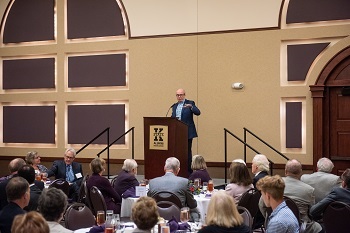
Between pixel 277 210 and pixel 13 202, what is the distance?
6.48 feet

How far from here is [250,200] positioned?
5.32 meters

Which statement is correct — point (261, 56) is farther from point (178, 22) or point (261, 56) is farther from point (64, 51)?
point (64, 51)

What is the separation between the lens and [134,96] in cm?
991

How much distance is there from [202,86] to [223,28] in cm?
114

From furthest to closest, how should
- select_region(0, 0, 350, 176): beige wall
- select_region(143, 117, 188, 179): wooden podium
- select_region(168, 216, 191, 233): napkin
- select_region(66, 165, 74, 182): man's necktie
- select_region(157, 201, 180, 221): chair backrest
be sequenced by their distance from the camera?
1. select_region(0, 0, 350, 176): beige wall
2. select_region(66, 165, 74, 182): man's necktie
3. select_region(143, 117, 188, 179): wooden podium
4. select_region(157, 201, 180, 221): chair backrest
5. select_region(168, 216, 191, 233): napkin

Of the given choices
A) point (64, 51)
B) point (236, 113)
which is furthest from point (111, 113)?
point (236, 113)

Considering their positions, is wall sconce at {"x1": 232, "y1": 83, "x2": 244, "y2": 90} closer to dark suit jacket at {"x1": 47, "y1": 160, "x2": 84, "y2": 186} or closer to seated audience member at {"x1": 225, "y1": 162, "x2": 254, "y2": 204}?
dark suit jacket at {"x1": 47, "y1": 160, "x2": 84, "y2": 186}

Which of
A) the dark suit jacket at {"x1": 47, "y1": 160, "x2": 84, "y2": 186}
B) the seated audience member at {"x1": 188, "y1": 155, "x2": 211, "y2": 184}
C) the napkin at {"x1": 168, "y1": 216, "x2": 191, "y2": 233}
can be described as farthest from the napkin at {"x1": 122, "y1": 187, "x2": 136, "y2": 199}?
the napkin at {"x1": 168, "y1": 216, "x2": 191, "y2": 233}

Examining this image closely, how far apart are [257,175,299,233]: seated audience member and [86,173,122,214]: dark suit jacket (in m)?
2.74

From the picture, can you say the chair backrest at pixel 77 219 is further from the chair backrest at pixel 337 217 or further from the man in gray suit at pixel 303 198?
the chair backrest at pixel 337 217

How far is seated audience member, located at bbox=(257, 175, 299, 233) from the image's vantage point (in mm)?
3463

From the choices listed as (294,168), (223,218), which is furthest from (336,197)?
(223,218)

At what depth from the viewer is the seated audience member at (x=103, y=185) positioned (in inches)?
236

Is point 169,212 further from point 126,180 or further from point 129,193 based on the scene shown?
point 126,180
